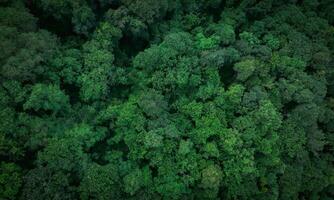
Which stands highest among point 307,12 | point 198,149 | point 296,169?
point 307,12

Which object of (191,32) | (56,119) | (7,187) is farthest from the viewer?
(191,32)

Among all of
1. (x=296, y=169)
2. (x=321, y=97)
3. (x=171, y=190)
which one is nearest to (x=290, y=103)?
(x=321, y=97)

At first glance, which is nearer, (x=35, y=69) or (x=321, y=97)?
(x=35, y=69)

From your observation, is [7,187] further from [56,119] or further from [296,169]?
[296,169]

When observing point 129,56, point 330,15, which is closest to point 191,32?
point 129,56

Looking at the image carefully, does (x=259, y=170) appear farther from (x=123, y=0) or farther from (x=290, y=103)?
(x=123, y=0)

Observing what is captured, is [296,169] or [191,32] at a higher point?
[191,32]

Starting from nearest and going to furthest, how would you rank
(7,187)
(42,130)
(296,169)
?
(7,187) → (42,130) → (296,169)
